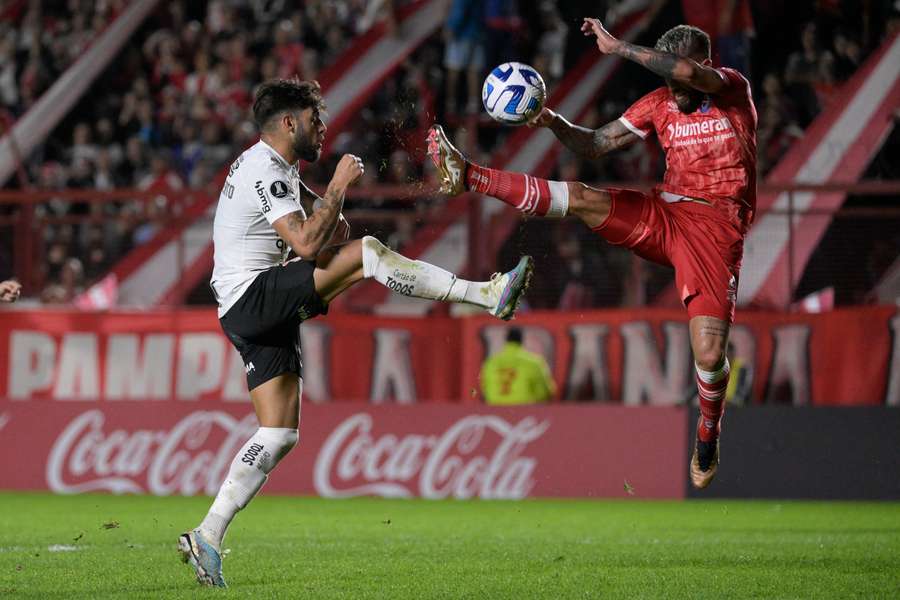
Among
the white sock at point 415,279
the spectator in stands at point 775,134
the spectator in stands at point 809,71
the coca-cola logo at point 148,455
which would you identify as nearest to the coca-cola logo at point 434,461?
the coca-cola logo at point 148,455

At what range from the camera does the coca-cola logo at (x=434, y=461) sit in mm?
14102

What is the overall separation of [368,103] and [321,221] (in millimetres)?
13143

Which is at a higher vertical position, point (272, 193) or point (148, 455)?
point (272, 193)

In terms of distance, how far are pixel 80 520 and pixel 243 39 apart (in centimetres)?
1073

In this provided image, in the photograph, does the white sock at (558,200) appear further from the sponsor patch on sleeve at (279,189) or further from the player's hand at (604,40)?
the sponsor patch on sleeve at (279,189)

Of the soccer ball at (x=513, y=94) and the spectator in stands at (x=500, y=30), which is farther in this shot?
the spectator in stands at (x=500, y=30)

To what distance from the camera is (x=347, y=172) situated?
710 centimetres

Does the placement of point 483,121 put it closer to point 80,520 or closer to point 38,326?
point 38,326

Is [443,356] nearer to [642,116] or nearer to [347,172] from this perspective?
[642,116]

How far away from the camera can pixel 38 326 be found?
15.7m

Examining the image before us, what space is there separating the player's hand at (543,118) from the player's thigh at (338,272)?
5.05 ft

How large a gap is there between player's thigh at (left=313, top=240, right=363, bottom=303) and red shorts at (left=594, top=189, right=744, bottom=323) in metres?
1.65

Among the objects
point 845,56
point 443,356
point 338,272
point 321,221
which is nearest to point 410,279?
point 338,272

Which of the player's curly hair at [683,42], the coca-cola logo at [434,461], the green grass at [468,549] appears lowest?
the coca-cola logo at [434,461]
